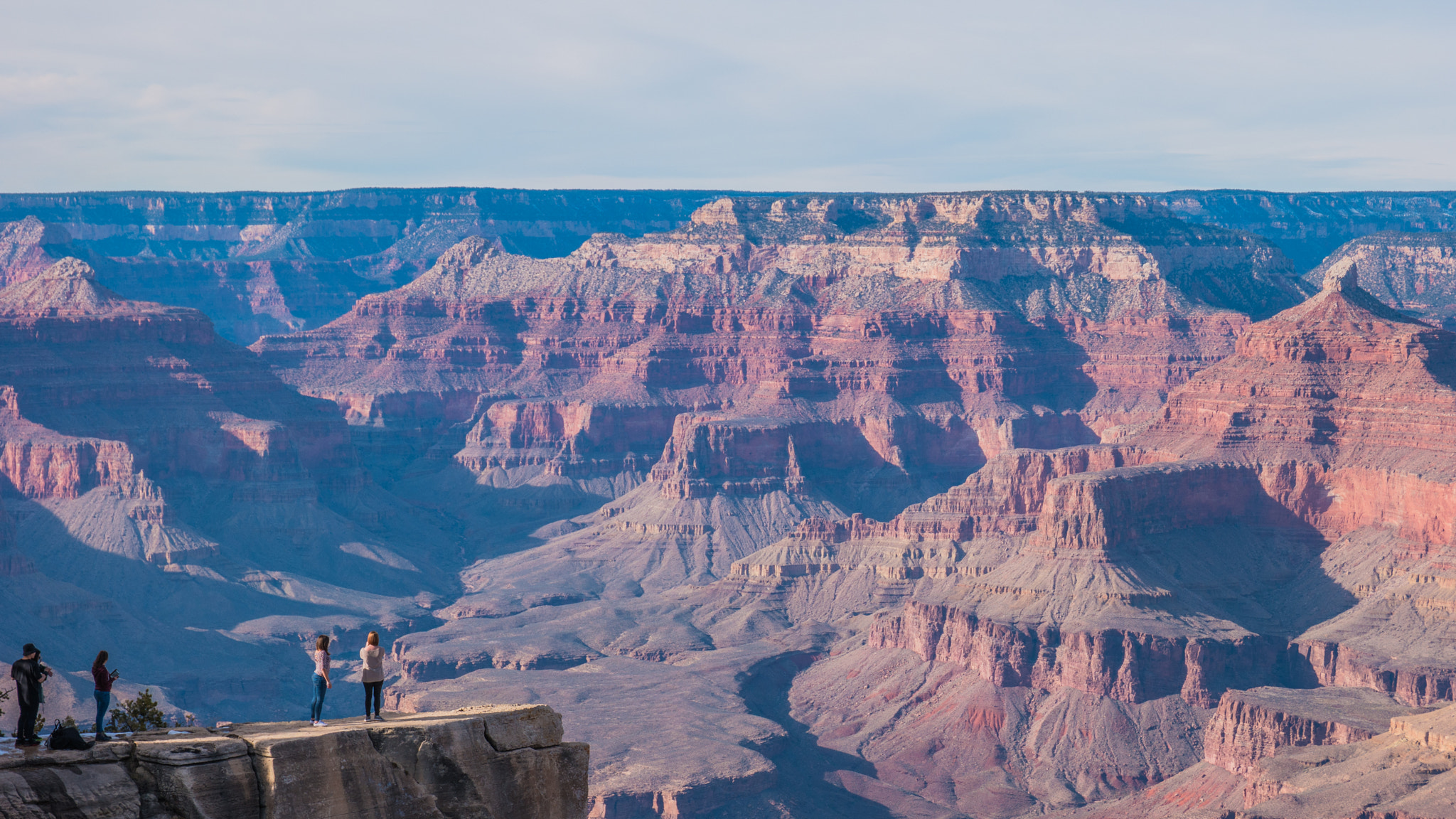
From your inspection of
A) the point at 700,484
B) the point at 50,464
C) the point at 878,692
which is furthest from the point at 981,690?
the point at 50,464

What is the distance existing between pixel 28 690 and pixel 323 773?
5820 millimetres

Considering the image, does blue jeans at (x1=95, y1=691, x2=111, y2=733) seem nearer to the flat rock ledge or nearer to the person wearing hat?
the person wearing hat

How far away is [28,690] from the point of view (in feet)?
103

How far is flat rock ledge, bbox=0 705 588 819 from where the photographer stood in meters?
28.3

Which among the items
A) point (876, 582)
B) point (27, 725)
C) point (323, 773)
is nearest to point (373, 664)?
point (323, 773)

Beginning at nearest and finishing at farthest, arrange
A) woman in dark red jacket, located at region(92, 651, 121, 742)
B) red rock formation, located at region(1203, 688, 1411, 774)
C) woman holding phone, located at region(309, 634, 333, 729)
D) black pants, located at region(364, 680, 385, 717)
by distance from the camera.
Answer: woman in dark red jacket, located at region(92, 651, 121, 742)
woman holding phone, located at region(309, 634, 333, 729)
black pants, located at region(364, 680, 385, 717)
red rock formation, located at region(1203, 688, 1411, 774)

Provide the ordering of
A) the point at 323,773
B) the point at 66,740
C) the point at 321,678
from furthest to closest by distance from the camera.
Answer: the point at 321,678
the point at 323,773
the point at 66,740

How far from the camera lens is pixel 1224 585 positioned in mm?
128125

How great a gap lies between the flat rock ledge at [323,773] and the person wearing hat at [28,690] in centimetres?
168

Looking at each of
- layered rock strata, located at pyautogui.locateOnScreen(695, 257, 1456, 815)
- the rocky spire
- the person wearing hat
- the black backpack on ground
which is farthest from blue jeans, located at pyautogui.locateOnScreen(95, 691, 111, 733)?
the rocky spire

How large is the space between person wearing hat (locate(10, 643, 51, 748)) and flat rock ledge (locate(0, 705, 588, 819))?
5.53 feet

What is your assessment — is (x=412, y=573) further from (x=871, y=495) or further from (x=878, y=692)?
(x=878, y=692)

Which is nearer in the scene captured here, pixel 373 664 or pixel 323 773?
pixel 323 773

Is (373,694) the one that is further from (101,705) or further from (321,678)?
(101,705)
